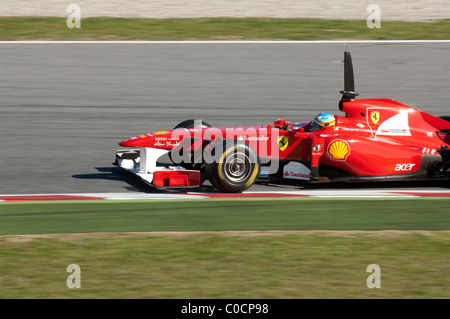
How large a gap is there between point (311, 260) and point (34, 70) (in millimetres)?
10683

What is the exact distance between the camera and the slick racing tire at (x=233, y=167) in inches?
355

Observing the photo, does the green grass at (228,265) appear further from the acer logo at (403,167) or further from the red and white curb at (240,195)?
the acer logo at (403,167)

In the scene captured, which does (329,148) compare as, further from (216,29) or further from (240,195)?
(216,29)

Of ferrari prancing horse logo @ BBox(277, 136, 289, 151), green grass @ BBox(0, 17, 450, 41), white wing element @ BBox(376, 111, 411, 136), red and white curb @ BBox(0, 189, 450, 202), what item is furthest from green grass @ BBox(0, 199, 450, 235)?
green grass @ BBox(0, 17, 450, 41)

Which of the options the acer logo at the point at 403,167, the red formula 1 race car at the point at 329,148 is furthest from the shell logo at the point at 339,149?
the acer logo at the point at 403,167

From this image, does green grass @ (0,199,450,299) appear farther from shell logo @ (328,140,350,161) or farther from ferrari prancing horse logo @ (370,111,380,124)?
ferrari prancing horse logo @ (370,111,380,124)

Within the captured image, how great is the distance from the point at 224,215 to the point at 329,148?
6.37 feet

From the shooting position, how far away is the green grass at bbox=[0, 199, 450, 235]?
25.6 feet

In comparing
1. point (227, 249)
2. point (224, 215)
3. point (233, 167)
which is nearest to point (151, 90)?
point (233, 167)

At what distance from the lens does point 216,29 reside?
18.8 m

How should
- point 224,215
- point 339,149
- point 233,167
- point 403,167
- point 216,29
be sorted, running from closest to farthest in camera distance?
point 224,215
point 233,167
point 339,149
point 403,167
point 216,29

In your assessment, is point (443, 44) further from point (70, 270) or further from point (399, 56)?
point (70, 270)

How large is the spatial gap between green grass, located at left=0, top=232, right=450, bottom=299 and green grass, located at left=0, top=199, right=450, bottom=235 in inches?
14.4
